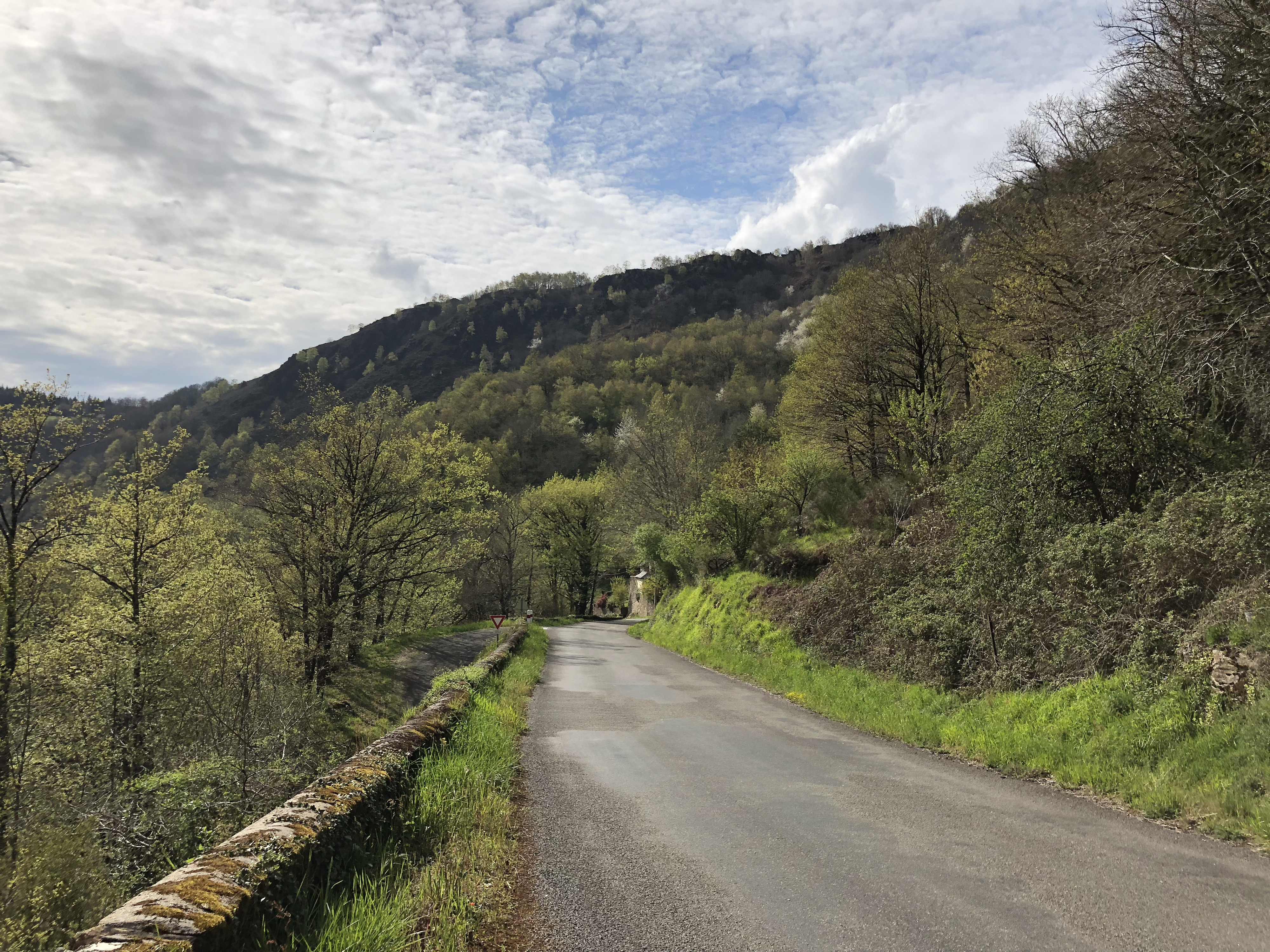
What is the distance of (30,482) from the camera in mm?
14594

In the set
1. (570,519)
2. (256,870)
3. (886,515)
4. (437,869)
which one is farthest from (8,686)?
(570,519)

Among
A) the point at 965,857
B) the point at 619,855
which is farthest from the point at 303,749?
the point at 965,857

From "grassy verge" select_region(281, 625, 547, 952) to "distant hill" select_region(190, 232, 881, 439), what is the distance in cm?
15185

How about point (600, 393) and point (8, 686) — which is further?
point (600, 393)

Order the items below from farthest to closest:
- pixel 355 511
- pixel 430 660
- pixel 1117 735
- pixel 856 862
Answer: pixel 430 660 < pixel 355 511 < pixel 1117 735 < pixel 856 862

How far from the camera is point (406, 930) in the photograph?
3.57 meters

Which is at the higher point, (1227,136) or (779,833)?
(1227,136)

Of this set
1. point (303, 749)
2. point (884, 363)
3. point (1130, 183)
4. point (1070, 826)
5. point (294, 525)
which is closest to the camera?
point (1070, 826)

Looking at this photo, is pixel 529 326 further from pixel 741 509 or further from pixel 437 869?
pixel 437 869

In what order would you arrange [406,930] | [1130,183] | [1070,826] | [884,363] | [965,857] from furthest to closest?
1. [884,363]
2. [1130,183]
3. [1070,826]
4. [965,857]
5. [406,930]

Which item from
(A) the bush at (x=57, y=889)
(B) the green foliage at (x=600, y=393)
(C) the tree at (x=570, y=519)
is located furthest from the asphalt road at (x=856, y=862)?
(C) the tree at (x=570, y=519)

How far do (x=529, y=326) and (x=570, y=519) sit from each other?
143875 millimetres

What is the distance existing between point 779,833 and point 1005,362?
15.2 m

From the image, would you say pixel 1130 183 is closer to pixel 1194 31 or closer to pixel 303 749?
pixel 1194 31
